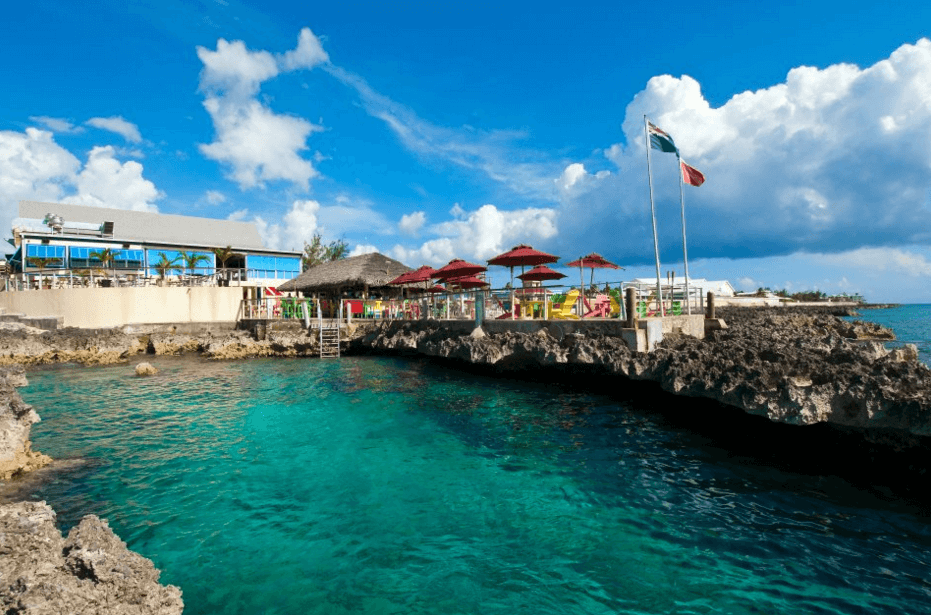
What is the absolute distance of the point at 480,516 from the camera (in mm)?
6652

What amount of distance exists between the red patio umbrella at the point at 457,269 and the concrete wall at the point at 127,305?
15422mm

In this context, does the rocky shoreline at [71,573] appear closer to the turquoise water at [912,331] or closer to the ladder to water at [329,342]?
the ladder to water at [329,342]

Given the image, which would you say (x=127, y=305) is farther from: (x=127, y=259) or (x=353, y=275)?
(x=353, y=275)

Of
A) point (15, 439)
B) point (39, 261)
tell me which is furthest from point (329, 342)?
point (39, 261)

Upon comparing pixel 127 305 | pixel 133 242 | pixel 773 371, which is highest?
pixel 133 242

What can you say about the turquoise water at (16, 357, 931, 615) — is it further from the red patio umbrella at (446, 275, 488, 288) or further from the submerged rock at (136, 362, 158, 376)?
the red patio umbrella at (446, 275, 488, 288)

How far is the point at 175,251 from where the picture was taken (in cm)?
3769

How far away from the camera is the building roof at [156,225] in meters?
37.3

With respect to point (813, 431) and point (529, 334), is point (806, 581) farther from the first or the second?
point (529, 334)

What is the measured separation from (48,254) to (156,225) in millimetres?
8199

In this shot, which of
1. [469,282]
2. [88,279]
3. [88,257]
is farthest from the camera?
[88,257]

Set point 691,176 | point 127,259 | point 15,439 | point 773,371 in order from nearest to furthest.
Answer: point 15,439 → point 773,371 → point 691,176 → point 127,259

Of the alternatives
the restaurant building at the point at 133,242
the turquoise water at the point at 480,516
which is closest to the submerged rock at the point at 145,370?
the turquoise water at the point at 480,516

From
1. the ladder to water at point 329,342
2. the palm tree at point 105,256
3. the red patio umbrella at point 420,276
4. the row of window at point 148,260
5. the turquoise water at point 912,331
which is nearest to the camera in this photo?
the red patio umbrella at point 420,276
